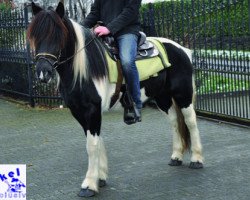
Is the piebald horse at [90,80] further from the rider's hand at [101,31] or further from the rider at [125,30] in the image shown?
the rider at [125,30]

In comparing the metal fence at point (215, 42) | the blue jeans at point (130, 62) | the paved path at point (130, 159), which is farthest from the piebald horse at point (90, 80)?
the metal fence at point (215, 42)

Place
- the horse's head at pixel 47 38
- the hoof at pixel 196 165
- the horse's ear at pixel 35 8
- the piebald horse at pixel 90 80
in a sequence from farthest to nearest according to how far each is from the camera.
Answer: the hoof at pixel 196 165 < the horse's ear at pixel 35 8 < the piebald horse at pixel 90 80 < the horse's head at pixel 47 38

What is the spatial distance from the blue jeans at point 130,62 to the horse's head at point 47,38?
0.87 m

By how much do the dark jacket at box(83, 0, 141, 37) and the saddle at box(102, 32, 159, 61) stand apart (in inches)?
5.4

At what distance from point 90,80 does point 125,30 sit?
35.1 inches

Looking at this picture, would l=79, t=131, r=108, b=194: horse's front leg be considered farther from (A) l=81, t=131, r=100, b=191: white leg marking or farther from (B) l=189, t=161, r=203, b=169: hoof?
(B) l=189, t=161, r=203, b=169: hoof

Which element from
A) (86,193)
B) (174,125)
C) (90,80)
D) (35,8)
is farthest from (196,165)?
Result: (35,8)

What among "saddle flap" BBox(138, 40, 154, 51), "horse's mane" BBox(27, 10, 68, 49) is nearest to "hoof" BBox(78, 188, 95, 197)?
"horse's mane" BBox(27, 10, 68, 49)

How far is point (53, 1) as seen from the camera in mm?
29562

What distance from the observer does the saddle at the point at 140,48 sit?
6352 millimetres

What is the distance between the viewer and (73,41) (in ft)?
19.3

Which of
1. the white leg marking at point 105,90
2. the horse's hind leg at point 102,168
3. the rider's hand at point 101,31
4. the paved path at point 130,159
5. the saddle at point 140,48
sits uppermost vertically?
the rider's hand at point 101,31

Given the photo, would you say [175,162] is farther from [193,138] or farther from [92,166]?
[92,166]

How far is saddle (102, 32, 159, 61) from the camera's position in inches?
250
